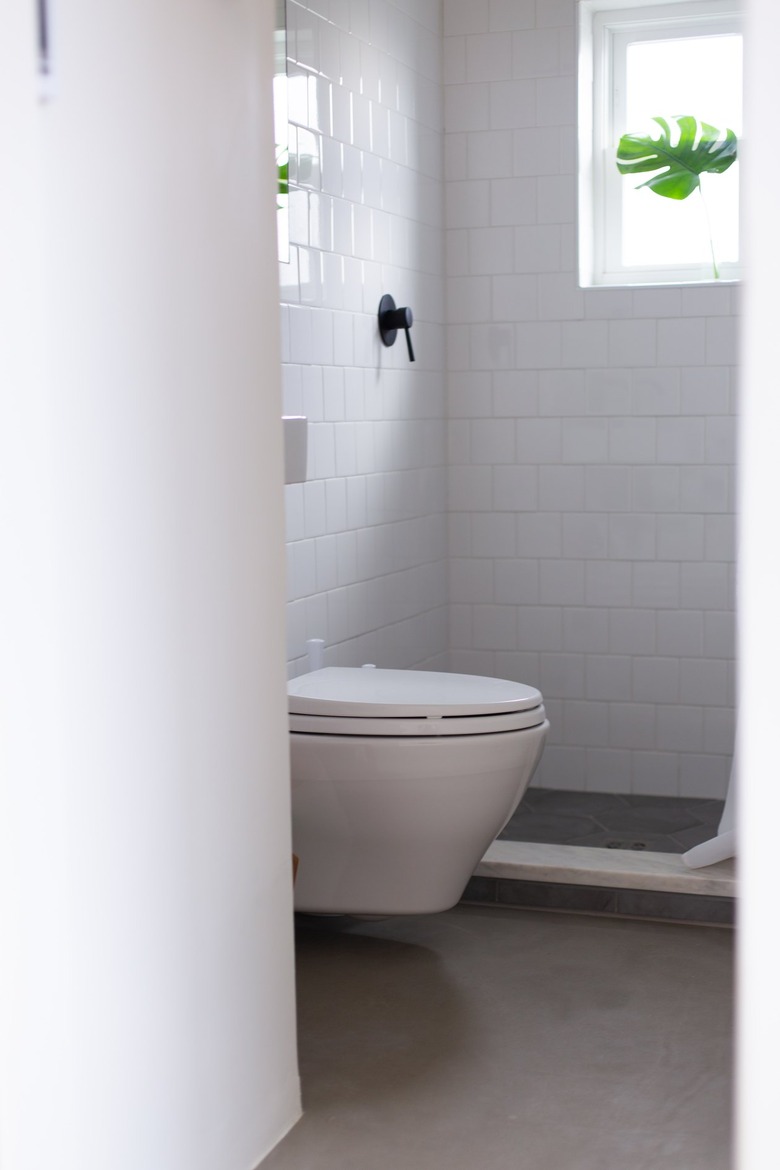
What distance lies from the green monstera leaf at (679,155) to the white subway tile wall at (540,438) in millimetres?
179

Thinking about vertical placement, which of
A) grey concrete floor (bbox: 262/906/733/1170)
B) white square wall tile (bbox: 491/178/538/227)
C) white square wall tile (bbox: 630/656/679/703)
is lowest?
grey concrete floor (bbox: 262/906/733/1170)

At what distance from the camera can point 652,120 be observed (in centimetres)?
372

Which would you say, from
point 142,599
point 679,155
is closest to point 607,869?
point 142,599

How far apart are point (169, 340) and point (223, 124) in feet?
1.04

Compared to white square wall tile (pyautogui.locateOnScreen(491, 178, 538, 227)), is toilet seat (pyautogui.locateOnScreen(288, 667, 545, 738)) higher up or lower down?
lower down

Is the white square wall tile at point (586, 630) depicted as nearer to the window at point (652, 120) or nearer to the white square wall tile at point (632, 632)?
the white square wall tile at point (632, 632)

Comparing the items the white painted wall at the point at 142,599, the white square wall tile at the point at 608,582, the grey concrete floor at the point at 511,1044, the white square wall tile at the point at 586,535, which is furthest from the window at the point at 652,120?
the white painted wall at the point at 142,599

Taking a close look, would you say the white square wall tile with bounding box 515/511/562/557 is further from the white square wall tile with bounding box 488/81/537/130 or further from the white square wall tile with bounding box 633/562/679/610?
the white square wall tile with bounding box 488/81/537/130

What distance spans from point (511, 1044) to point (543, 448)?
197cm

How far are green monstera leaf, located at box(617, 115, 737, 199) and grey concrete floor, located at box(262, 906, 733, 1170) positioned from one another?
206 cm

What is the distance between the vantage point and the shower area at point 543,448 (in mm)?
3518

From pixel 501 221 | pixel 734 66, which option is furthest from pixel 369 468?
pixel 734 66

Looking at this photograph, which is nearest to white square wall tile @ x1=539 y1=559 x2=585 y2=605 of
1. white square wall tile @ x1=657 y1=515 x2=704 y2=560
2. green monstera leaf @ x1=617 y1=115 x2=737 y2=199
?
white square wall tile @ x1=657 y1=515 x2=704 y2=560

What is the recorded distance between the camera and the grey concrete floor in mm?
1901
